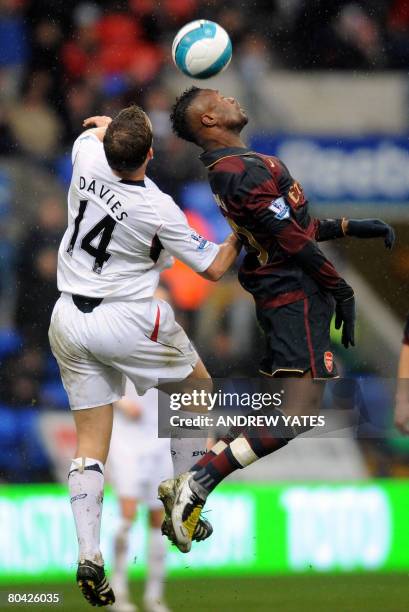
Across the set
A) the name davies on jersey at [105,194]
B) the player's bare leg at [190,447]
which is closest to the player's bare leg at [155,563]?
the player's bare leg at [190,447]

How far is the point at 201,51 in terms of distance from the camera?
596 centimetres

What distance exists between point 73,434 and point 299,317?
315cm

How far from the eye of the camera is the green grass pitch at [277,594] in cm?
762

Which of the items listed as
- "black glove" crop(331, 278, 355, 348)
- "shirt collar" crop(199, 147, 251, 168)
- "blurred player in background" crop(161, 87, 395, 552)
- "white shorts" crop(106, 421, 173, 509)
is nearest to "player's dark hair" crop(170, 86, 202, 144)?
"blurred player in background" crop(161, 87, 395, 552)

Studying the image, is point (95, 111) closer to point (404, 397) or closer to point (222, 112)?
point (222, 112)

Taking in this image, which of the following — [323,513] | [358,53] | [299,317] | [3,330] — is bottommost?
[323,513]

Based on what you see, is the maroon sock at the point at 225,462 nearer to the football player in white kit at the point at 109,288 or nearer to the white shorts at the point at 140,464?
the football player in white kit at the point at 109,288

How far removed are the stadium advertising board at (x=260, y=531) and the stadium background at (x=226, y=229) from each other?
0.03 ft

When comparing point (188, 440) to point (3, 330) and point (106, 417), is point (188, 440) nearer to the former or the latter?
point (106, 417)

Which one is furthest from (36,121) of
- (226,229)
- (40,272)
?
(226,229)

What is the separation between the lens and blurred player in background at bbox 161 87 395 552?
571 centimetres

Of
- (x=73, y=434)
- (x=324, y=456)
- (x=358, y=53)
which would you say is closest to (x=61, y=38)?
(x=358, y=53)

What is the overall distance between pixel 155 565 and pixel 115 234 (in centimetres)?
261

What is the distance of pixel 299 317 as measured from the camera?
5863 millimetres
